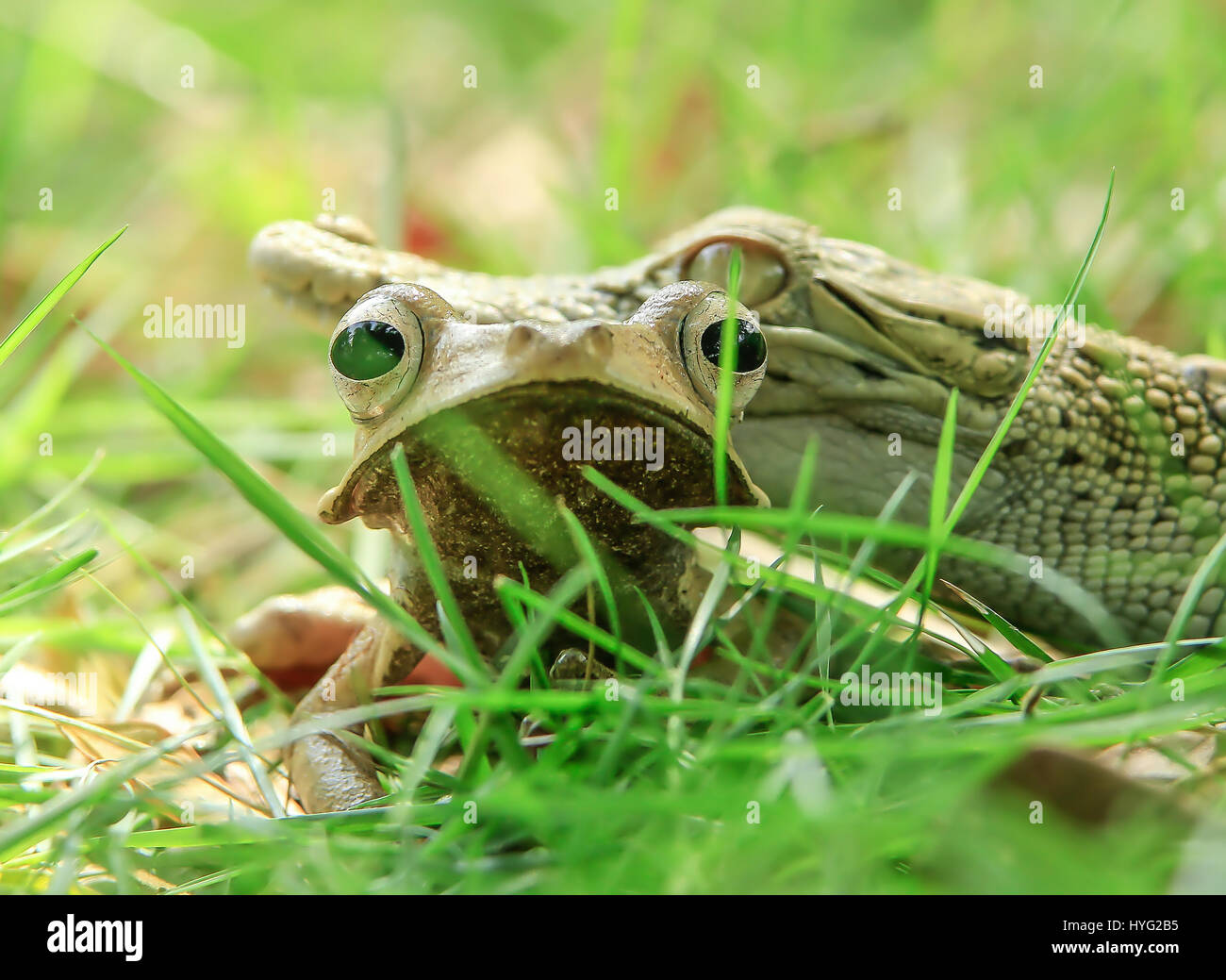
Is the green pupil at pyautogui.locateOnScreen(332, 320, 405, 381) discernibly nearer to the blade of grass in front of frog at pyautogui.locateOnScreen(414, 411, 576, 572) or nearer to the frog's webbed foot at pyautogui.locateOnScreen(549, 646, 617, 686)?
the blade of grass in front of frog at pyautogui.locateOnScreen(414, 411, 576, 572)

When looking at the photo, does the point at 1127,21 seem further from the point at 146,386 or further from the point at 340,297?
the point at 146,386

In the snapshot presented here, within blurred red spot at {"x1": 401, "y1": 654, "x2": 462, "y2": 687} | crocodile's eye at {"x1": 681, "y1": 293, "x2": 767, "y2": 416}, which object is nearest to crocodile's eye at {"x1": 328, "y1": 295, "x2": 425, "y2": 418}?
crocodile's eye at {"x1": 681, "y1": 293, "x2": 767, "y2": 416}

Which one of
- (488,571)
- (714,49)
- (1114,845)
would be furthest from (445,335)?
(714,49)

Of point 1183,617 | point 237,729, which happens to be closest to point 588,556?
point 237,729
